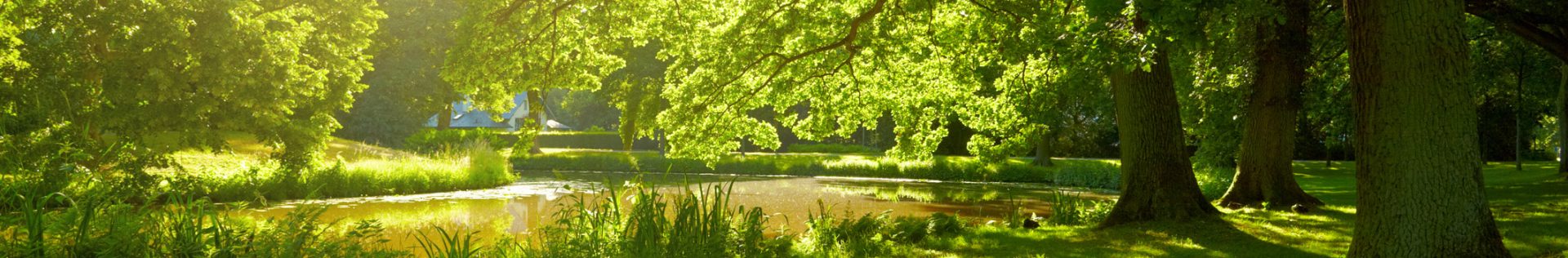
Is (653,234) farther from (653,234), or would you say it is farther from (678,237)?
(678,237)

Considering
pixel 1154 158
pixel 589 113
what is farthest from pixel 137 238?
pixel 589 113

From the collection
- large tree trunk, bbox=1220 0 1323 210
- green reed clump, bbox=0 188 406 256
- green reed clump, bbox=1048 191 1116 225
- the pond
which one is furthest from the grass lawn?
green reed clump, bbox=0 188 406 256

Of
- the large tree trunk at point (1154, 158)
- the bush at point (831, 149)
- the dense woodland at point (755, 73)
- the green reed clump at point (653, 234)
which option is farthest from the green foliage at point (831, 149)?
the green reed clump at point (653, 234)

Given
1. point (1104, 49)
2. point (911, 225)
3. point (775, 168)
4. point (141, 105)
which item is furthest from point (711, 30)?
point (775, 168)

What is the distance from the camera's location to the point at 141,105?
587 inches

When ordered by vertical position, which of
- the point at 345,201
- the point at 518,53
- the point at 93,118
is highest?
the point at 518,53

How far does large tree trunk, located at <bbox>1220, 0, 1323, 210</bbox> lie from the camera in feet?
43.2

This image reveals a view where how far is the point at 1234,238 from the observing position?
361 inches

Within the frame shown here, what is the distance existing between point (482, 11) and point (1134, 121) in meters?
7.83

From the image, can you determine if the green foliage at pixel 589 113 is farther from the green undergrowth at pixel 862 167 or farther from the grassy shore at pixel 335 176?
the grassy shore at pixel 335 176

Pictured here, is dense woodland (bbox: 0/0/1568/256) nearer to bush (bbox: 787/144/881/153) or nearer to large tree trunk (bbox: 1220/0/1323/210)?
large tree trunk (bbox: 1220/0/1323/210)

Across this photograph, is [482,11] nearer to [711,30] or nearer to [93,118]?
[711,30]

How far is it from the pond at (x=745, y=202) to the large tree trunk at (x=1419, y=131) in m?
5.45

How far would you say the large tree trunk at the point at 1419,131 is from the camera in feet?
18.3
